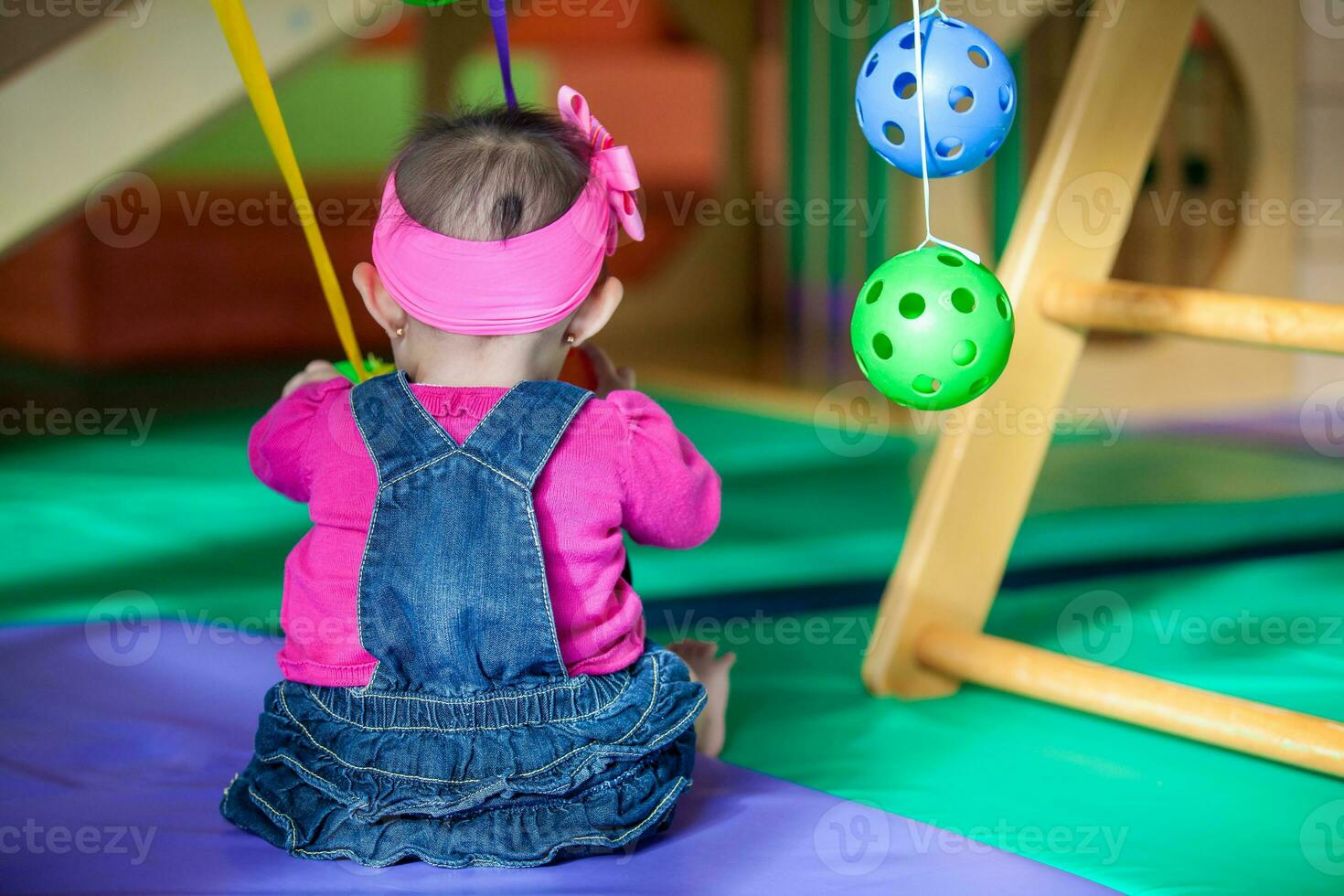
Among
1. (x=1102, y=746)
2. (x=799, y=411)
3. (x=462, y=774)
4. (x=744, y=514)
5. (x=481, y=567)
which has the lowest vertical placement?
(x=799, y=411)

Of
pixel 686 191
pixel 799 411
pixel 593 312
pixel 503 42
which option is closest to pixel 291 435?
pixel 593 312

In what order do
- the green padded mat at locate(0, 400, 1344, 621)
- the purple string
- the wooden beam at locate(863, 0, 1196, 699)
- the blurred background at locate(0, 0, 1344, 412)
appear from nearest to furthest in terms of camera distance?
1. the purple string
2. the wooden beam at locate(863, 0, 1196, 699)
3. the blurred background at locate(0, 0, 1344, 412)
4. the green padded mat at locate(0, 400, 1344, 621)

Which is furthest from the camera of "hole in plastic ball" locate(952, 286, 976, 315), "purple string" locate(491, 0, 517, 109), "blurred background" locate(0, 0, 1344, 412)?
"blurred background" locate(0, 0, 1344, 412)

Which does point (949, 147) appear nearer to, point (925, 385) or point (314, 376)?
point (925, 385)

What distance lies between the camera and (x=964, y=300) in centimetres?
80

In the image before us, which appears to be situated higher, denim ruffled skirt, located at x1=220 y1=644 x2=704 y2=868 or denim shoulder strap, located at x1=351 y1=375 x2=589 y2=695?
denim shoulder strap, located at x1=351 y1=375 x2=589 y2=695

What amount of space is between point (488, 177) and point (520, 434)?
0.52 ft

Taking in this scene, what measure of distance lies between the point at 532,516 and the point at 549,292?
5.5 inches

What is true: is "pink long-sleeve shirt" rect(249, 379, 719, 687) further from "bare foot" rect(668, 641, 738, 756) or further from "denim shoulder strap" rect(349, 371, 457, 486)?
"bare foot" rect(668, 641, 738, 756)

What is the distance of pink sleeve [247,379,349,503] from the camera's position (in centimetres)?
95

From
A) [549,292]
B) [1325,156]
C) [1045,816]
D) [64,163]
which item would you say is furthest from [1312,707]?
[1325,156]

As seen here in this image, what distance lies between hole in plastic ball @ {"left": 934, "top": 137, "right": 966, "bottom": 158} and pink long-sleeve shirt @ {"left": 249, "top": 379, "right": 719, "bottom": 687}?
230 mm

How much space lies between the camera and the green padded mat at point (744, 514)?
1.57 metres

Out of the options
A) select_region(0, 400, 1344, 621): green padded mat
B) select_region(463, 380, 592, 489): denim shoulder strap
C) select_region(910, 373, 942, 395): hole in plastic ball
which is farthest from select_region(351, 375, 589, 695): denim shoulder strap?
select_region(0, 400, 1344, 621): green padded mat
